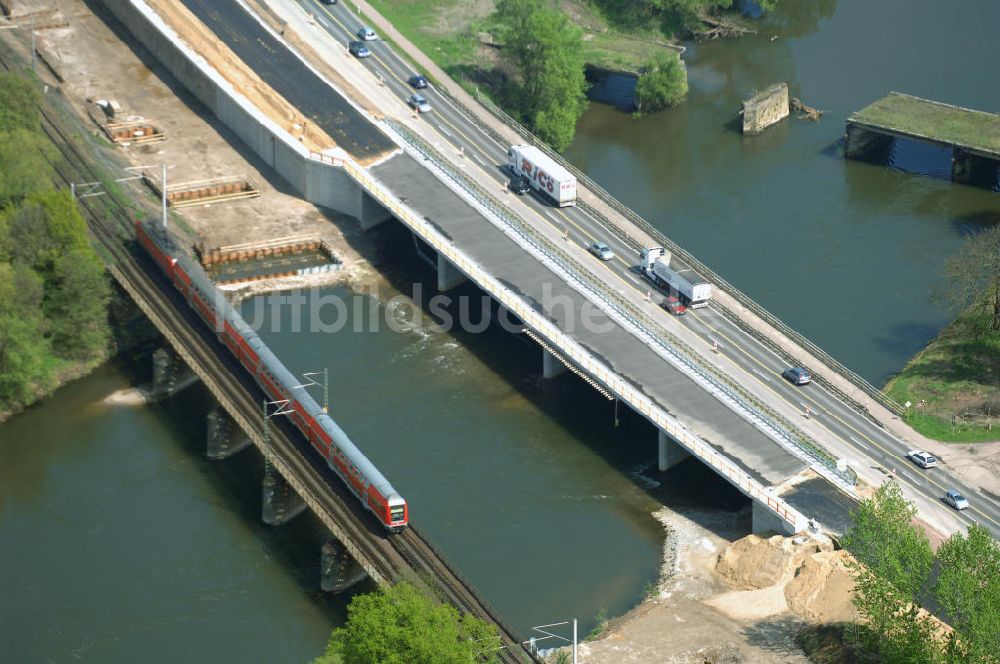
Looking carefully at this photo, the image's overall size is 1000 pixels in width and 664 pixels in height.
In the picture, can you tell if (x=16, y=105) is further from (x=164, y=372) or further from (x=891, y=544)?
(x=891, y=544)

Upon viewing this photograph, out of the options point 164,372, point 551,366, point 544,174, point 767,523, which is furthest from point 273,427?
point 544,174

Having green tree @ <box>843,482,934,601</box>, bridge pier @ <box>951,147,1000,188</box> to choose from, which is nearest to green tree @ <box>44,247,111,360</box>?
green tree @ <box>843,482,934,601</box>

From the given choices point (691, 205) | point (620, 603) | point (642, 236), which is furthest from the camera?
point (691, 205)

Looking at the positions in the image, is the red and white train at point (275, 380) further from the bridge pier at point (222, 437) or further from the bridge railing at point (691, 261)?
the bridge railing at point (691, 261)

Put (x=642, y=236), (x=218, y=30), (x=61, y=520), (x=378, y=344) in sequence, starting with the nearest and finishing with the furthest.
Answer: (x=61, y=520) < (x=378, y=344) < (x=642, y=236) < (x=218, y=30)

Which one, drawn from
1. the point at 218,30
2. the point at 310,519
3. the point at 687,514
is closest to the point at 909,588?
the point at 687,514

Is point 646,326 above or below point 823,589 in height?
above

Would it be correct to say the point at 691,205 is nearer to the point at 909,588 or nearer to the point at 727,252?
the point at 727,252
